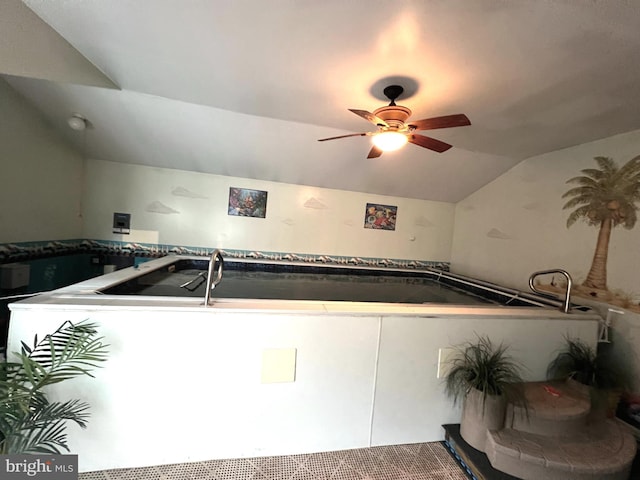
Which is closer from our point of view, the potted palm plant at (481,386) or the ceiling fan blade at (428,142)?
the potted palm plant at (481,386)

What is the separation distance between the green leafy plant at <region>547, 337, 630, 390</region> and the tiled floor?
0.98 m

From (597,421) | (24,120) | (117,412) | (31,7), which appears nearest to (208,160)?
(24,120)

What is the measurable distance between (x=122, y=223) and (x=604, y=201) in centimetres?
509

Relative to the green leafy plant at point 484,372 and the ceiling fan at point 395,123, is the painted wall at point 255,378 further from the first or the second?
the ceiling fan at point 395,123

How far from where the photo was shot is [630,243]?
2.03m

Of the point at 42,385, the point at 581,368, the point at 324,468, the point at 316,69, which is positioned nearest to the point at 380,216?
the point at 316,69

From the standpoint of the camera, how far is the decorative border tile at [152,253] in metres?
2.38

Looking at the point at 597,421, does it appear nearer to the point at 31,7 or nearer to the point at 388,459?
the point at 388,459

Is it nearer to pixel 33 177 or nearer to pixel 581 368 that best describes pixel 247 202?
pixel 33 177

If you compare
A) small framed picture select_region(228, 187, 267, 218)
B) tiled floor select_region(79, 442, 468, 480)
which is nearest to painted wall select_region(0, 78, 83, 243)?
Result: small framed picture select_region(228, 187, 267, 218)

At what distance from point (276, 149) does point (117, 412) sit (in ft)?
8.47

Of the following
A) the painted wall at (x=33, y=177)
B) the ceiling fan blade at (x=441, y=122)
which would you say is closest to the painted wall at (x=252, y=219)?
the painted wall at (x=33, y=177)

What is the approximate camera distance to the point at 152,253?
3383 millimetres

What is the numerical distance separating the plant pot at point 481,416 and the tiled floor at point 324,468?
19 centimetres
